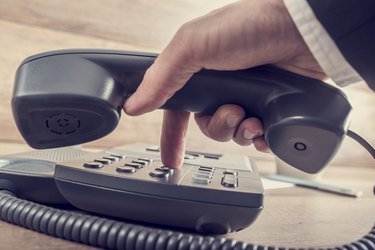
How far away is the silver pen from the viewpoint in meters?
0.72

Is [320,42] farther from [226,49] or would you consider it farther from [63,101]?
[63,101]

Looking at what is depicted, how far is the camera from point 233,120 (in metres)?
0.51

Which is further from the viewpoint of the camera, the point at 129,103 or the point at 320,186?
the point at 320,186

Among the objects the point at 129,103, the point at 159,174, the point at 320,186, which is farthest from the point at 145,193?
the point at 320,186

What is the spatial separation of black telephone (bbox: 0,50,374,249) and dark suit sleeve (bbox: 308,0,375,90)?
0.05m

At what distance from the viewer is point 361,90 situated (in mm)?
1250

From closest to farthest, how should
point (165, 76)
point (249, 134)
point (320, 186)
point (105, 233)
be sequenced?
point (105, 233), point (165, 76), point (249, 134), point (320, 186)

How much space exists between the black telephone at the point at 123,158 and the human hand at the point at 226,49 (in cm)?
2

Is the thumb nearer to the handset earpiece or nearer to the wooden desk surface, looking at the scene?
the handset earpiece

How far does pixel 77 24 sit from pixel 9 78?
170 millimetres

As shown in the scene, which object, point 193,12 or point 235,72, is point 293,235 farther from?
point 193,12

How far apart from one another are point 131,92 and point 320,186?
0.47m

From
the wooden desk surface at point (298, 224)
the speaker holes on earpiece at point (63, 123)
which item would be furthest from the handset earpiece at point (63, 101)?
the wooden desk surface at point (298, 224)

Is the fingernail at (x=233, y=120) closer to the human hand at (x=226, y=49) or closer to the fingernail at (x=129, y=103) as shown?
the human hand at (x=226, y=49)
